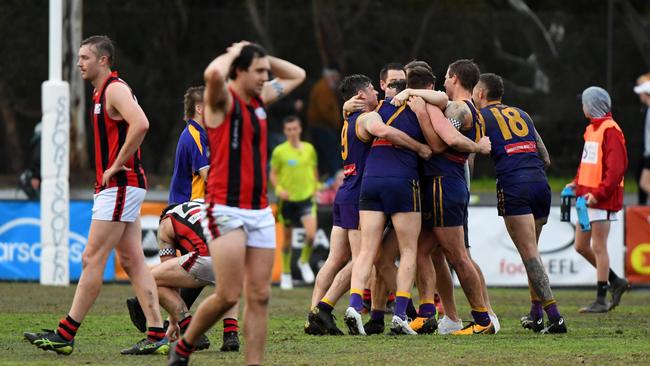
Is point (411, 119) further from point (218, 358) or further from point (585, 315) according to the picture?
point (585, 315)

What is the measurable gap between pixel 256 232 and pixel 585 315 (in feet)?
21.4

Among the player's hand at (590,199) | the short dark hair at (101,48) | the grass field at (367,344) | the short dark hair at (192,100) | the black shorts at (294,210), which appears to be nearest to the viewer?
the grass field at (367,344)

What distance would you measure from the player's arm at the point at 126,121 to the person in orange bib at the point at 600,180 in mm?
5730

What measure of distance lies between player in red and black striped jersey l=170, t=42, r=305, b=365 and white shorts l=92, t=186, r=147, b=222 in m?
1.83

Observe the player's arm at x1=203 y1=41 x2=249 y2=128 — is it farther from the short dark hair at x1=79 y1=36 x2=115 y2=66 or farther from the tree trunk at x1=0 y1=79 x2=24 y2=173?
the tree trunk at x1=0 y1=79 x2=24 y2=173

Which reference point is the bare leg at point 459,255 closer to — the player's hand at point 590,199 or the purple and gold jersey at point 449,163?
the purple and gold jersey at point 449,163

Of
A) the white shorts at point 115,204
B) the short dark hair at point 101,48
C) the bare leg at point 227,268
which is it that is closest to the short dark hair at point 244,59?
the bare leg at point 227,268

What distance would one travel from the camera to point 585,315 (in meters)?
13.3

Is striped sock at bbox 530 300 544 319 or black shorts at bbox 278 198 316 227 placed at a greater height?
black shorts at bbox 278 198 316 227

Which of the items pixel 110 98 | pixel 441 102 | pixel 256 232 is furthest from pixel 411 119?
pixel 256 232

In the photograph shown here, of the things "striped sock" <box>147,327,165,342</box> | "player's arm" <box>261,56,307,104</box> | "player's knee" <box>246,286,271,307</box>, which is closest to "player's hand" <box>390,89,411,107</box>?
"player's arm" <box>261,56,307,104</box>

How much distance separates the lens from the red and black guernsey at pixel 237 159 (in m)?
7.54

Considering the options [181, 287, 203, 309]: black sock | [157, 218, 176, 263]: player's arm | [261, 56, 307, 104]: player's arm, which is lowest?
[181, 287, 203, 309]: black sock

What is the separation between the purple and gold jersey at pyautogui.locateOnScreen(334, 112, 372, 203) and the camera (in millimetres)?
11266
